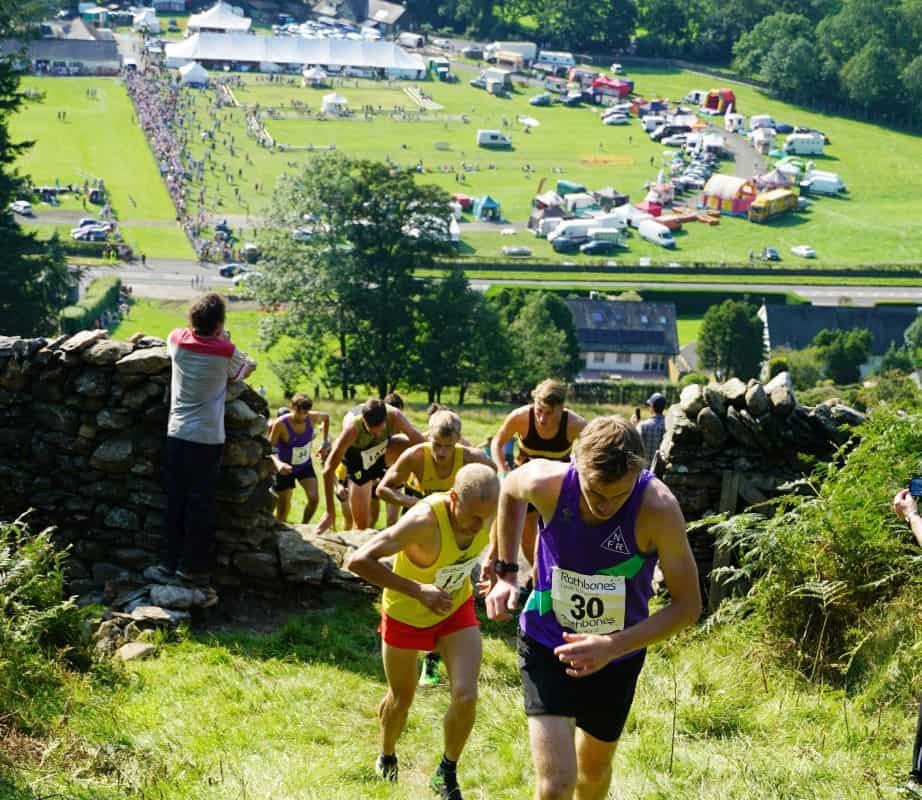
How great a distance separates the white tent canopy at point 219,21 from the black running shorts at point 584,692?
428 ft

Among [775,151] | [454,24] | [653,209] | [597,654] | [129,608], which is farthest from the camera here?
[454,24]

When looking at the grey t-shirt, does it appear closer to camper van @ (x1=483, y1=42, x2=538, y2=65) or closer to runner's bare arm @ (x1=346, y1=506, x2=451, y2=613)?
runner's bare arm @ (x1=346, y1=506, x2=451, y2=613)

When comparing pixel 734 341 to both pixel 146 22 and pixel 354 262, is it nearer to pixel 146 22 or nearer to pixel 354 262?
pixel 354 262

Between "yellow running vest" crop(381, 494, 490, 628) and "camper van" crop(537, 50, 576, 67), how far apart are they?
129 metres

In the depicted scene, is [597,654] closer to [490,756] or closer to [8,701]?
[490,756]

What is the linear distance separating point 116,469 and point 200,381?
4.05 feet

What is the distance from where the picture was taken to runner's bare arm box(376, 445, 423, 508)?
8.21 m

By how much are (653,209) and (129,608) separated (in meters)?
83.8

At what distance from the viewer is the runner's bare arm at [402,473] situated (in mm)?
8211

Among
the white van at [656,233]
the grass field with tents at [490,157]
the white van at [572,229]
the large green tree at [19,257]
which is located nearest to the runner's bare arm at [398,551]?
the large green tree at [19,257]

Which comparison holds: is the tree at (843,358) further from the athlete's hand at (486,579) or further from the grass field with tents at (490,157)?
the athlete's hand at (486,579)

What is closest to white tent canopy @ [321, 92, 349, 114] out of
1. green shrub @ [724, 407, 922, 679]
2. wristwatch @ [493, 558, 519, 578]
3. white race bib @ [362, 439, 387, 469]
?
white race bib @ [362, 439, 387, 469]

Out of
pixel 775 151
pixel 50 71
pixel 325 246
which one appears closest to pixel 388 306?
pixel 325 246

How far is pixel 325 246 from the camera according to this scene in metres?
46.3
